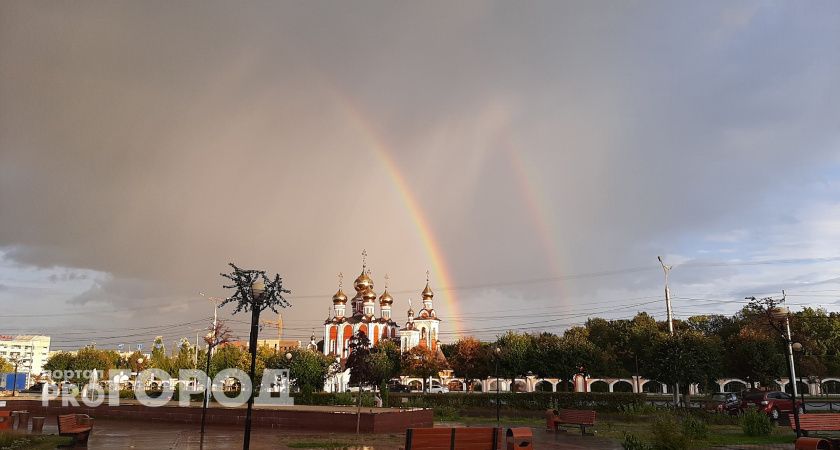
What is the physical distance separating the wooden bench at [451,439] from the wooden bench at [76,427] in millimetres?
11270

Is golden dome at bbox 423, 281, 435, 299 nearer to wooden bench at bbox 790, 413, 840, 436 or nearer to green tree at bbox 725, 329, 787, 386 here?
green tree at bbox 725, 329, 787, 386

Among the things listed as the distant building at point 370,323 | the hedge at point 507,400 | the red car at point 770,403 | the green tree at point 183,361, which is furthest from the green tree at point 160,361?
the red car at point 770,403

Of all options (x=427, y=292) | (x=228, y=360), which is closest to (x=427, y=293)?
(x=427, y=292)

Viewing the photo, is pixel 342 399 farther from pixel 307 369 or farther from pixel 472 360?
pixel 472 360

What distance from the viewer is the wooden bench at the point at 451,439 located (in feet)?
38.4

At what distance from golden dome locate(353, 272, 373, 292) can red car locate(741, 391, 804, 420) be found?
69703 millimetres

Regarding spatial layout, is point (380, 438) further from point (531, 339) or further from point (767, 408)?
point (531, 339)

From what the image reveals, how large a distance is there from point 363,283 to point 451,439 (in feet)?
285

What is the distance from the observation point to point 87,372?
274 feet

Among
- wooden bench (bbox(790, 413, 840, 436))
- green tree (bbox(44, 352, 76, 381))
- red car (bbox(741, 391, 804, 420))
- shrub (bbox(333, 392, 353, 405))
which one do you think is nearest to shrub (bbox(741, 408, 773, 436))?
wooden bench (bbox(790, 413, 840, 436))

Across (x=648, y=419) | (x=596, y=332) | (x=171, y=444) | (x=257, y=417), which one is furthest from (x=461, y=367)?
(x=171, y=444)

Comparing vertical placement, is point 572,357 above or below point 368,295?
below

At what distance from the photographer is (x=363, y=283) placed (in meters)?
98.1

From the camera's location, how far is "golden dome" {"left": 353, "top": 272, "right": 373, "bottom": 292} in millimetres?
98125
